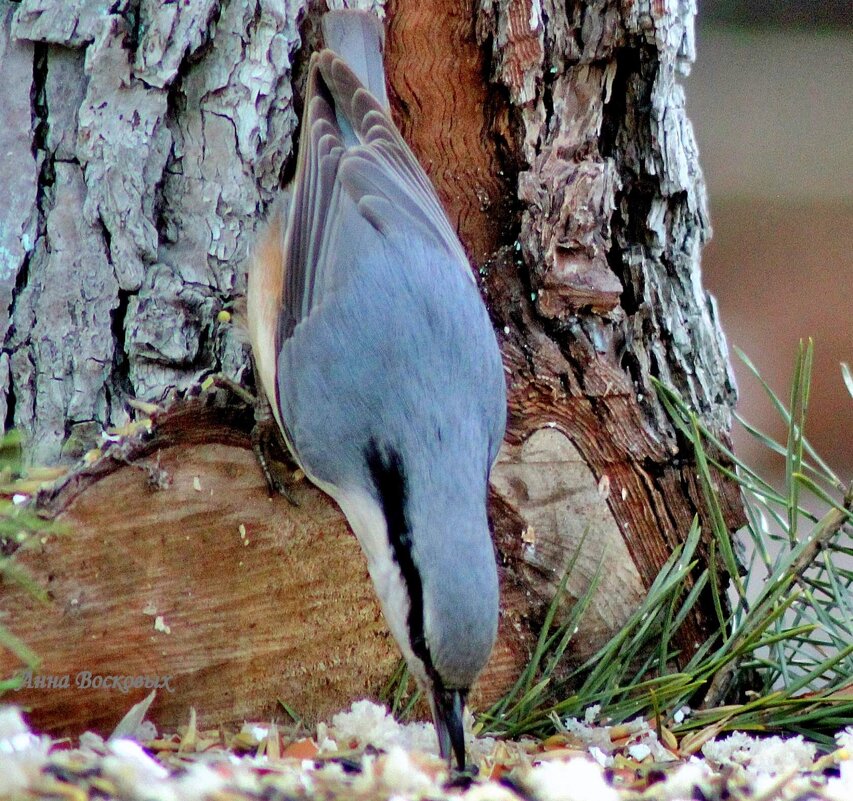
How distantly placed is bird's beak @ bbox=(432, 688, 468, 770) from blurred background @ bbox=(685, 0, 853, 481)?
2992 millimetres

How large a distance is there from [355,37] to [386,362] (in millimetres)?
636

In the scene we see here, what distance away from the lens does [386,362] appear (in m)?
2.12

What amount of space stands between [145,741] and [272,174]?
44.1 inches

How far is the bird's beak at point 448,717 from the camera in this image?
5.75ft

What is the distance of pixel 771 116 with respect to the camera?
15.2ft

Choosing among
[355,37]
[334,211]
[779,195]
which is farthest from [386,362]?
[779,195]

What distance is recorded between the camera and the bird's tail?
226 centimetres

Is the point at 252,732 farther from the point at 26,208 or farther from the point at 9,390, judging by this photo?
the point at 26,208

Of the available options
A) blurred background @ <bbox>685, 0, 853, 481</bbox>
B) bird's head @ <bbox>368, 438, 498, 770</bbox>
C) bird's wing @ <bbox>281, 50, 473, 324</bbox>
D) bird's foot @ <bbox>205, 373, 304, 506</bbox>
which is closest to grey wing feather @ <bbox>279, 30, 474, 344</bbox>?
bird's wing @ <bbox>281, 50, 473, 324</bbox>

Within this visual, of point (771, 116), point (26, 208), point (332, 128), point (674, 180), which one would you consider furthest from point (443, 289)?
point (771, 116)

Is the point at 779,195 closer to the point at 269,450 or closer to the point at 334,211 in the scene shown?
the point at 334,211

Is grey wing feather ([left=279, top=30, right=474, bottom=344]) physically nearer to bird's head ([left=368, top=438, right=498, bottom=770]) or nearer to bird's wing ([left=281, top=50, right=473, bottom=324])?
bird's wing ([left=281, top=50, right=473, bottom=324])

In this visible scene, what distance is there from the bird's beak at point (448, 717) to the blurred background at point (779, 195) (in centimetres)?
299

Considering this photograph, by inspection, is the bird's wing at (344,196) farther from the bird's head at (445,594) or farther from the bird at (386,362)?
the bird's head at (445,594)
